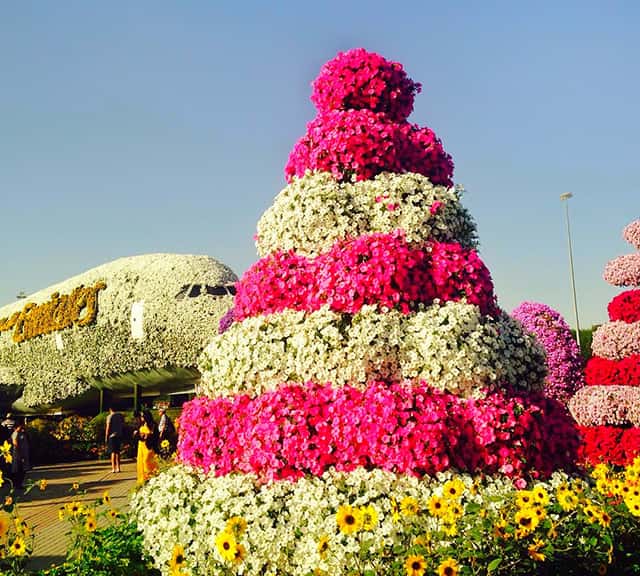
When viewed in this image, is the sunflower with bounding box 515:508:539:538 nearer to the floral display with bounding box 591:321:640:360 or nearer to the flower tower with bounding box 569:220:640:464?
the flower tower with bounding box 569:220:640:464

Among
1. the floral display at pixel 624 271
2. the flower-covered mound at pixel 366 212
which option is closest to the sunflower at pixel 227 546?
the flower-covered mound at pixel 366 212

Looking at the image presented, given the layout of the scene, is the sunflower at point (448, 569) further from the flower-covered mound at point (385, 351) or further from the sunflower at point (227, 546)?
the flower-covered mound at point (385, 351)

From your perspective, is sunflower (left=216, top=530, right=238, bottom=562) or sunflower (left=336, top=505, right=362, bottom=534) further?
sunflower (left=336, top=505, right=362, bottom=534)

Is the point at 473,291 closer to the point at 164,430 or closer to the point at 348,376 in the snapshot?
the point at 348,376

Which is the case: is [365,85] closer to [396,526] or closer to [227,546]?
[396,526]

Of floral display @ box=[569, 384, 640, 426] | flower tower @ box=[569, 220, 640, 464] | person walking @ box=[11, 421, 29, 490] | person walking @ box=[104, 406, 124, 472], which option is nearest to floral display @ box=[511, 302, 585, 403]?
flower tower @ box=[569, 220, 640, 464]

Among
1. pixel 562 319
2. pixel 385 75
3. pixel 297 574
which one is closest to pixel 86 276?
pixel 562 319

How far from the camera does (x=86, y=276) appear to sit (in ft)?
109

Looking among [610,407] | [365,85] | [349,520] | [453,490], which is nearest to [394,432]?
[453,490]

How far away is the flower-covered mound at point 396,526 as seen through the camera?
489cm

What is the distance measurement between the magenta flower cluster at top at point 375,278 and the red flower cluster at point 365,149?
3.24 ft

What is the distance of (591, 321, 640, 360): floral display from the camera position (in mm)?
13672

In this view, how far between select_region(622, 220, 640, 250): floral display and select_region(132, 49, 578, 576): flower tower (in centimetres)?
848

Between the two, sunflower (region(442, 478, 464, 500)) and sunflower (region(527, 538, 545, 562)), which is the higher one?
sunflower (region(442, 478, 464, 500))
